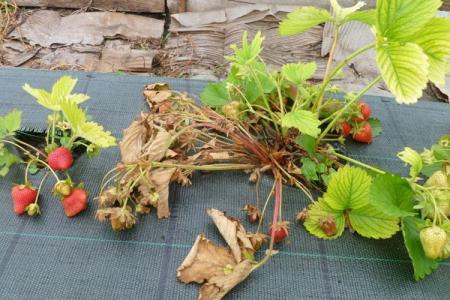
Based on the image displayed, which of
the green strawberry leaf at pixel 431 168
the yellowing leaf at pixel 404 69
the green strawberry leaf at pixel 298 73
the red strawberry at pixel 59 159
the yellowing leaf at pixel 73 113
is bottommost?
the red strawberry at pixel 59 159

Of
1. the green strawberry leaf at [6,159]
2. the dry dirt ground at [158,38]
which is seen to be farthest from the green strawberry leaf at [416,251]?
the dry dirt ground at [158,38]

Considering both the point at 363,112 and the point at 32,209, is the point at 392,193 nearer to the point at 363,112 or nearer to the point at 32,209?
the point at 363,112

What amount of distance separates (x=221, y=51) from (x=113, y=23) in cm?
58

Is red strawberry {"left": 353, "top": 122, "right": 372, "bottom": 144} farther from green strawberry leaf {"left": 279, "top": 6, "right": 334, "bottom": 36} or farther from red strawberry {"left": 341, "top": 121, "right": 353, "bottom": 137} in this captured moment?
green strawberry leaf {"left": 279, "top": 6, "right": 334, "bottom": 36}

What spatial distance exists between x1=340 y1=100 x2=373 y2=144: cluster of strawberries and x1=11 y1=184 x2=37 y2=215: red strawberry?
0.70 meters

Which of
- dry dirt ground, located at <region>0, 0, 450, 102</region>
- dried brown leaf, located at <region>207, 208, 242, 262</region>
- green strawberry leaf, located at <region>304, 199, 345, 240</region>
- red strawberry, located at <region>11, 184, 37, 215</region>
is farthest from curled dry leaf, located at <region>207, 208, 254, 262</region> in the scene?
dry dirt ground, located at <region>0, 0, 450, 102</region>

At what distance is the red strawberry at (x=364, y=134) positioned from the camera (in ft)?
3.77

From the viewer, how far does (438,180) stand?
36.8 inches

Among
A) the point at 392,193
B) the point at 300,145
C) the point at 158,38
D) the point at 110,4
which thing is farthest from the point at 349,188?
the point at 110,4

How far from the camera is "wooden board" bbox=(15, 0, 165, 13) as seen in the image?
2404 millimetres

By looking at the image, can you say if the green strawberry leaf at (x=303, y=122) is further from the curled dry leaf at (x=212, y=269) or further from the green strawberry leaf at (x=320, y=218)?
the curled dry leaf at (x=212, y=269)

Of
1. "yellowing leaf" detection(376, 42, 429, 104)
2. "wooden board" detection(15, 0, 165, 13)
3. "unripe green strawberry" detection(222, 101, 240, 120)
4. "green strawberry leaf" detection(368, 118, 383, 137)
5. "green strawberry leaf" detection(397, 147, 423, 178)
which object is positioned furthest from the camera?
"wooden board" detection(15, 0, 165, 13)

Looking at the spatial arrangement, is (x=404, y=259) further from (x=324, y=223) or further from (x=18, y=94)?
(x=18, y=94)

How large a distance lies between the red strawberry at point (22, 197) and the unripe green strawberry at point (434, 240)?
2.43 feet
